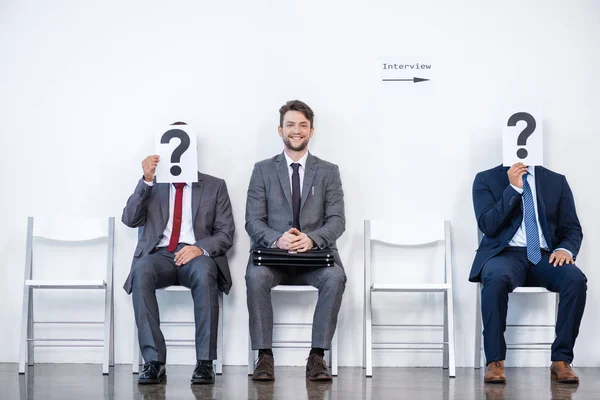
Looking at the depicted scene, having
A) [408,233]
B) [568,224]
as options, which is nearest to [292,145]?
[408,233]

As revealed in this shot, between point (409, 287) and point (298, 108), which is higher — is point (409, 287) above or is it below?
below

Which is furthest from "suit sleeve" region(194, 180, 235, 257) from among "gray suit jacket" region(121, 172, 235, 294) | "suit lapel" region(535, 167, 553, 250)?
"suit lapel" region(535, 167, 553, 250)

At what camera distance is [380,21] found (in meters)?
4.72

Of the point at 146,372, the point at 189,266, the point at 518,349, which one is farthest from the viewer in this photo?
the point at 518,349

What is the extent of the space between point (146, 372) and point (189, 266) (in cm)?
61

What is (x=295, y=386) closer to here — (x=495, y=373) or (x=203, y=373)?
(x=203, y=373)

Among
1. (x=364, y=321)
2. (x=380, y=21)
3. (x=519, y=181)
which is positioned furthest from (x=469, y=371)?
A: (x=380, y=21)

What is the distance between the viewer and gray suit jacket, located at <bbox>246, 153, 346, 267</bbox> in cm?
436

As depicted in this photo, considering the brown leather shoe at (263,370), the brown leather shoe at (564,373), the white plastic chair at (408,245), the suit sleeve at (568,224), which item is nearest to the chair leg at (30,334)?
the brown leather shoe at (263,370)

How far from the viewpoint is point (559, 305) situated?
4.03 m

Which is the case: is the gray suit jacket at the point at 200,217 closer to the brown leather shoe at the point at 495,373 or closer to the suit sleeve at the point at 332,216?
the suit sleeve at the point at 332,216

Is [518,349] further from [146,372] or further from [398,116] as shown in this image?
[146,372]

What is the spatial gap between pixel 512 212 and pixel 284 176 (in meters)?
1.26

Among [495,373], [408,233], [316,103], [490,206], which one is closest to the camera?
[495,373]
